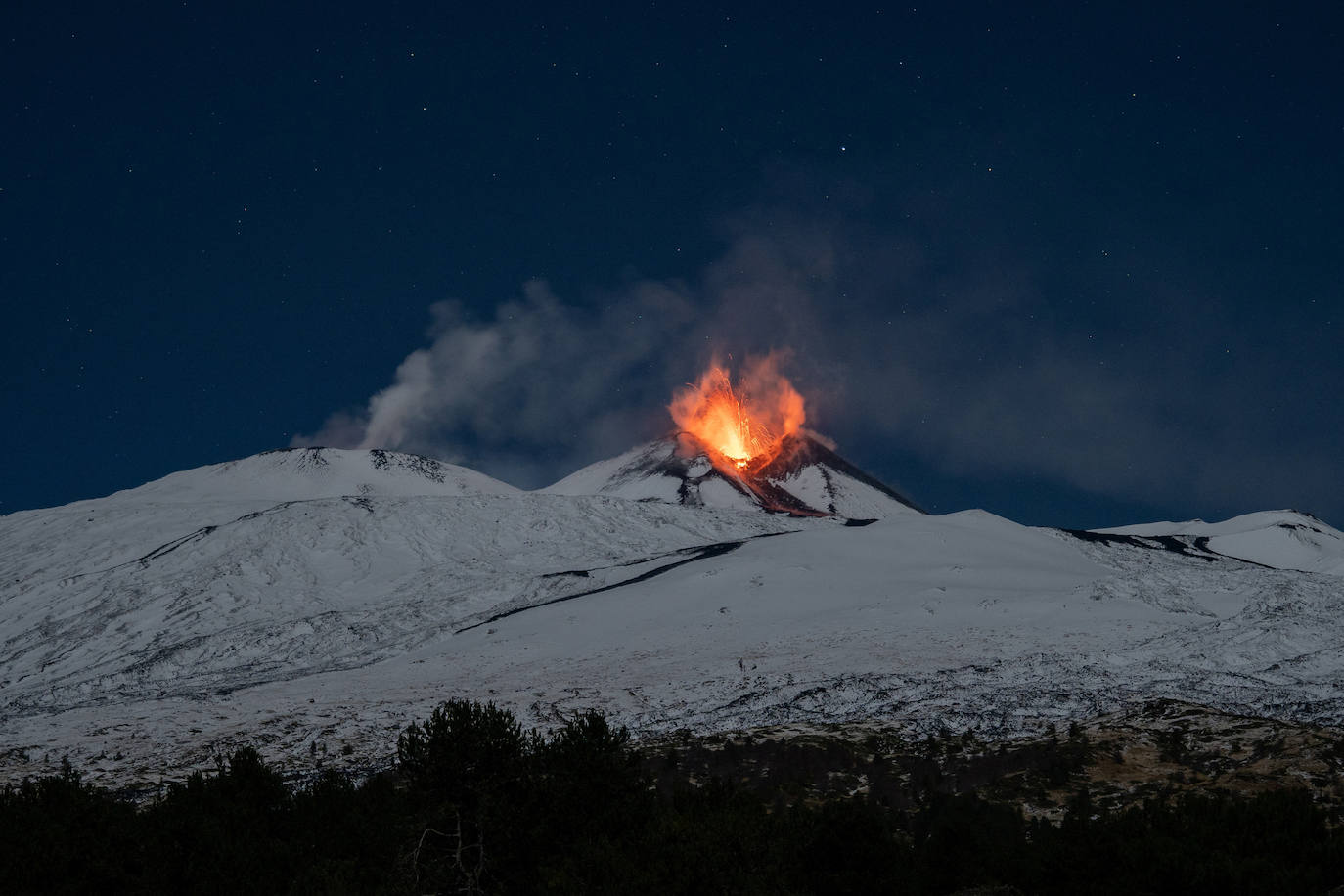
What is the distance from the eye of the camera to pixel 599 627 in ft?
198

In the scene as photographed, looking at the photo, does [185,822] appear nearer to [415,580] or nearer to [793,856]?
[793,856]

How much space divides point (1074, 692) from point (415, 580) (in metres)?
54.5

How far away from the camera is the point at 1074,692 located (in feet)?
131

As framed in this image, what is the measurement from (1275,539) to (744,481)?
A: 3093 inches

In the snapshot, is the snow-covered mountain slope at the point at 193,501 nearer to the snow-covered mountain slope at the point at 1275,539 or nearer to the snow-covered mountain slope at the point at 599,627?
the snow-covered mountain slope at the point at 599,627

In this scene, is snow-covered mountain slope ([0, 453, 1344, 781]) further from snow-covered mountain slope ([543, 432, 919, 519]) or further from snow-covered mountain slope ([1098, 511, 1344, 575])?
snow-covered mountain slope ([543, 432, 919, 519])

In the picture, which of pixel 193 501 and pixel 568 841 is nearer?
pixel 568 841

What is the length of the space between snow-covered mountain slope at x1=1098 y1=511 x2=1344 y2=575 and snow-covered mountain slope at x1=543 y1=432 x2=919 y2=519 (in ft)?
154

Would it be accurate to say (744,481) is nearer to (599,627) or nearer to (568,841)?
(599,627)

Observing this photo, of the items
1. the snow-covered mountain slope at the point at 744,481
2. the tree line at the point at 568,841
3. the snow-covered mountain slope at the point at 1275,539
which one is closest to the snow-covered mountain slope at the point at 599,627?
the tree line at the point at 568,841

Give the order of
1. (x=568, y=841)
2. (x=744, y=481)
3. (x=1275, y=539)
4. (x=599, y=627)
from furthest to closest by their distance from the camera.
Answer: (x=744, y=481) → (x=1275, y=539) → (x=599, y=627) → (x=568, y=841)

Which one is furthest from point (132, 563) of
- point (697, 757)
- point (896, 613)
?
point (697, 757)

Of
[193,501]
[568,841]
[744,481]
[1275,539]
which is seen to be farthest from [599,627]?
[744,481]

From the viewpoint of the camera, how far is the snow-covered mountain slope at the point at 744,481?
153750 mm
